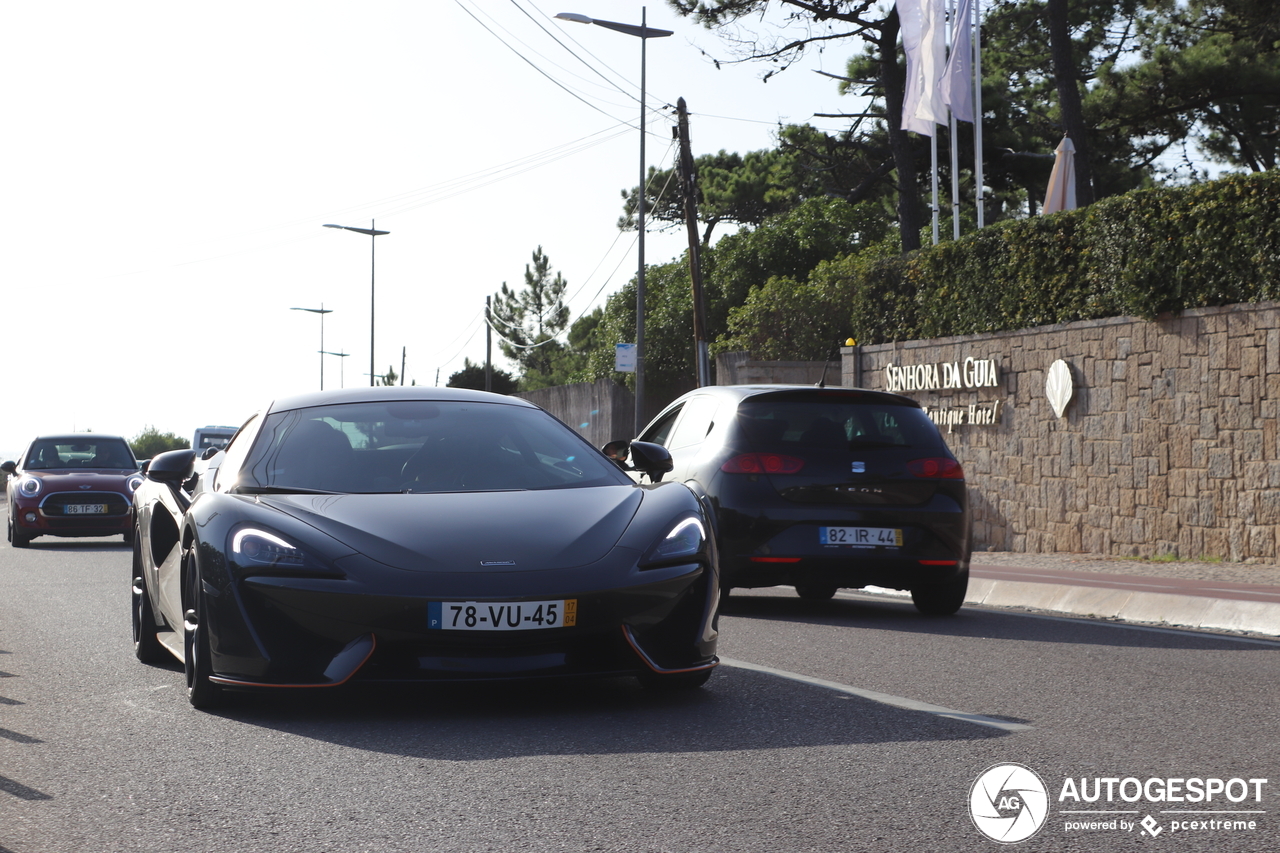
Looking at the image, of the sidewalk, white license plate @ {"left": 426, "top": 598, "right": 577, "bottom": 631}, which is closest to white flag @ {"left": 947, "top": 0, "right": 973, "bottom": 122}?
the sidewalk

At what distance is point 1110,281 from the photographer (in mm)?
15688

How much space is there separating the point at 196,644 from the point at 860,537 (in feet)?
16.3

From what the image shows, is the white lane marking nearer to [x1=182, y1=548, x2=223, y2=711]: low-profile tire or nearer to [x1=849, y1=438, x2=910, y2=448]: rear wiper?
[x1=182, y1=548, x2=223, y2=711]: low-profile tire

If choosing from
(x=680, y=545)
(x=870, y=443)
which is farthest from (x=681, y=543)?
(x=870, y=443)

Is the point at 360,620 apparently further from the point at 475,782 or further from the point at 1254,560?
the point at 1254,560

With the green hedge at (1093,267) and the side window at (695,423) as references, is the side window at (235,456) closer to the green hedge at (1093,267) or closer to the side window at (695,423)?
the side window at (695,423)

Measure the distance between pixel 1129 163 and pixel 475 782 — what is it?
105 feet

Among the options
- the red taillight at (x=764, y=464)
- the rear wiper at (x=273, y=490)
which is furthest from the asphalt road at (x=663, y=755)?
the red taillight at (x=764, y=464)

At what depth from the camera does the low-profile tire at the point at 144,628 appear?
7254 millimetres

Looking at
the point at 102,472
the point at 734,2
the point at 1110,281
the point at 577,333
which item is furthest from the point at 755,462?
the point at 577,333

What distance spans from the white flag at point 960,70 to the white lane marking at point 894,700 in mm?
19084

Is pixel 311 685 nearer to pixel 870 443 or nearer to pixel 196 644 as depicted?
pixel 196 644

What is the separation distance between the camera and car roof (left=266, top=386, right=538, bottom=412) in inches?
268

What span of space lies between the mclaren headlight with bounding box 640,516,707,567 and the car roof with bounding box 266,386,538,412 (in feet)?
4.23
